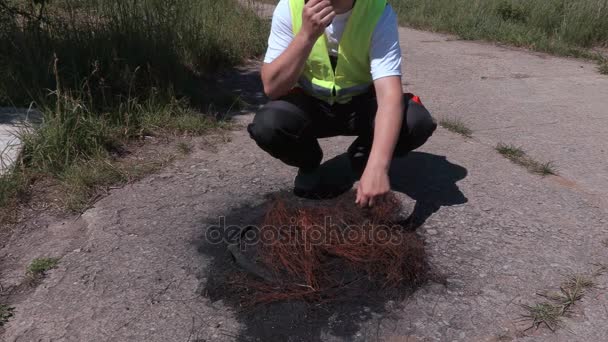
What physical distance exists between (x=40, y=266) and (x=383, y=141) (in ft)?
4.94

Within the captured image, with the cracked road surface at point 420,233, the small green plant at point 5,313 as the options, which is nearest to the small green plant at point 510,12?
the cracked road surface at point 420,233

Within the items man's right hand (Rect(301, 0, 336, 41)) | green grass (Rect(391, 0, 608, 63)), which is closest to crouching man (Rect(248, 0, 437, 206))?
man's right hand (Rect(301, 0, 336, 41))

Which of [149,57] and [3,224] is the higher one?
[149,57]

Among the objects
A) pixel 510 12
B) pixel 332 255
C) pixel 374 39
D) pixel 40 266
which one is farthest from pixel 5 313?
pixel 510 12

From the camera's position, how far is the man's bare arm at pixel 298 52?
2492 mm

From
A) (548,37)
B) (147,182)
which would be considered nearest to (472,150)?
(147,182)

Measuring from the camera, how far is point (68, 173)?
10.8ft

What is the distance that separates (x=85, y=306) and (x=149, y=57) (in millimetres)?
2558

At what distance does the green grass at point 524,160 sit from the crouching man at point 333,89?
989 mm

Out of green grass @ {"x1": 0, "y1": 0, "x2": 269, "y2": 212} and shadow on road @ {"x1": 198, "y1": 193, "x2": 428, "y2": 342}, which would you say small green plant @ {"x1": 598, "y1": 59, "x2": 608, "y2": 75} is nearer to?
green grass @ {"x1": 0, "y1": 0, "x2": 269, "y2": 212}

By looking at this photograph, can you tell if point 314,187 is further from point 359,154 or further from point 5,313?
point 5,313

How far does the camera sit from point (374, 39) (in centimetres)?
277

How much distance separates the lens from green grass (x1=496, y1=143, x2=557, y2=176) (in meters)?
3.59

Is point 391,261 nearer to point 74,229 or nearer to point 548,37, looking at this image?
point 74,229
